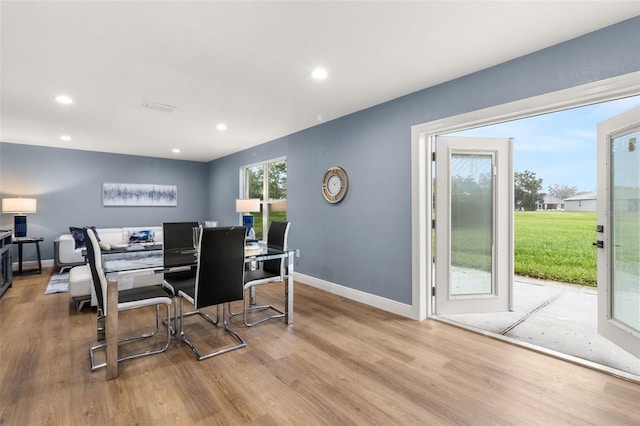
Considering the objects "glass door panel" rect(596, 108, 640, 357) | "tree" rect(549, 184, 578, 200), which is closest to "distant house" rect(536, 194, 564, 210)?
"tree" rect(549, 184, 578, 200)

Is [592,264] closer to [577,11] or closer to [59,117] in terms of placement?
[577,11]

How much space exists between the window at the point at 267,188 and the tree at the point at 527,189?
4479 millimetres

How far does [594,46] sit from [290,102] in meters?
2.70

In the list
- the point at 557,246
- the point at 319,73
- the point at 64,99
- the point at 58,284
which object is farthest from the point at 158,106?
the point at 557,246

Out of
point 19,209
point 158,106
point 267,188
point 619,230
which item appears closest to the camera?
point 619,230

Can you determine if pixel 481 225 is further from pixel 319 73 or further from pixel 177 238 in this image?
pixel 177 238

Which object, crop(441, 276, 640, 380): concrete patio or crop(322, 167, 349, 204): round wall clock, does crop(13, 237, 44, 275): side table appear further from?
crop(441, 276, 640, 380): concrete patio

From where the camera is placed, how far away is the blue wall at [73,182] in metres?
5.84

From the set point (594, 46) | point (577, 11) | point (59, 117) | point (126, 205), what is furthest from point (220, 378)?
point (126, 205)

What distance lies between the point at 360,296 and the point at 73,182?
6.31 meters

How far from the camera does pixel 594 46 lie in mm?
2166

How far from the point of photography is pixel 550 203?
5949mm

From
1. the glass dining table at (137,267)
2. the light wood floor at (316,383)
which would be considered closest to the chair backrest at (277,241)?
the glass dining table at (137,267)

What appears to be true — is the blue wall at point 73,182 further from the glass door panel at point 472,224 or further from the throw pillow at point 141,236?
the glass door panel at point 472,224
